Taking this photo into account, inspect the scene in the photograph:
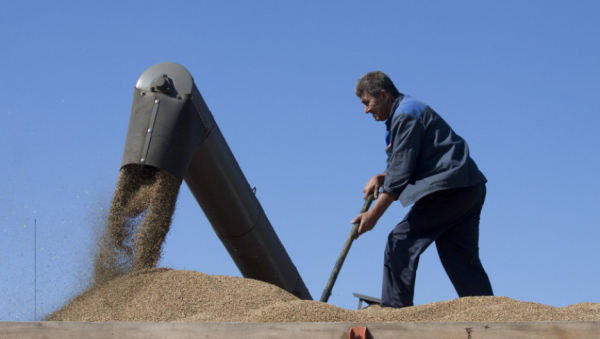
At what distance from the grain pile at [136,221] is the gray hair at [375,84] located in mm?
1245

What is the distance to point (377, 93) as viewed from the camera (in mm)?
4023

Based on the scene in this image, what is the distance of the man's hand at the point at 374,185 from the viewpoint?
428 cm

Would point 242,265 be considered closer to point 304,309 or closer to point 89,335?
point 304,309

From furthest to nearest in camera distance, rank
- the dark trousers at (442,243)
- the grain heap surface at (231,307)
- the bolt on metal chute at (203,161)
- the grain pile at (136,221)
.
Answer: the bolt on metal chute at (203,161) → the grain pile at (136,221) → the dark trousers at (442,243) → the grain heap surface at (231,307)

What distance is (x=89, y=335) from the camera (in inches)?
88.0

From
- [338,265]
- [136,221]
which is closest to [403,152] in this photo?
[338,265]

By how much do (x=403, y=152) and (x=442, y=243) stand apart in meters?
0.67

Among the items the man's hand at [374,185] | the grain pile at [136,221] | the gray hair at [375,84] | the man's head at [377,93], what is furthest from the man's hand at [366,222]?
the grain pile at [136,221]

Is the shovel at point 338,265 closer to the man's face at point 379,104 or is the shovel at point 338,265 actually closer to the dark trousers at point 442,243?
the dark trousers at point 442,243

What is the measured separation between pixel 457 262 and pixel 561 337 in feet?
6.52

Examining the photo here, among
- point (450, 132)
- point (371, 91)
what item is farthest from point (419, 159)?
point (371, 91)

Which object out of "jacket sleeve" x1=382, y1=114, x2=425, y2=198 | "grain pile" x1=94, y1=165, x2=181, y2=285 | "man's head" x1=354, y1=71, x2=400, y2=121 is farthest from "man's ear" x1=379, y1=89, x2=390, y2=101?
"grain pile" x1=94, y1=165, x2=181, y2=285

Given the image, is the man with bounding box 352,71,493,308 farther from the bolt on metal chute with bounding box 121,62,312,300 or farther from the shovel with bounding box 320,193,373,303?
the bolt on metal chute with bounding box 121,62,312,300

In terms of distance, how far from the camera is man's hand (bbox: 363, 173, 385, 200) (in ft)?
14.0
